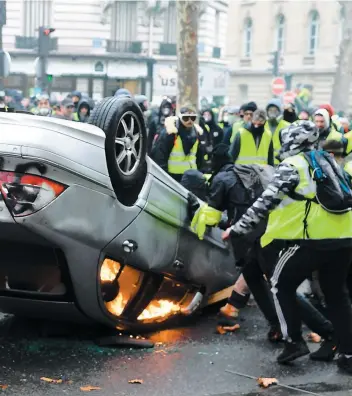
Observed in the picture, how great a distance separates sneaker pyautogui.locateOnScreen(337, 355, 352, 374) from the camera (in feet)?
18.5

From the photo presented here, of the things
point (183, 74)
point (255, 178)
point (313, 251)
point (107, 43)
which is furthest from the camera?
point (107, 43)

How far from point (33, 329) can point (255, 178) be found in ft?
6.42

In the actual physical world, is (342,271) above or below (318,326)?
above

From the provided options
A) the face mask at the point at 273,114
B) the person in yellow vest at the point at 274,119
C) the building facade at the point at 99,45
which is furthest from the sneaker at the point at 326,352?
the building facade at the point at 99,45

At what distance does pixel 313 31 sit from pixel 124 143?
55.5 m

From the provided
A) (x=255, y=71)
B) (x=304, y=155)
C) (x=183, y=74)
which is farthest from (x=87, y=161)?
(x=255, y=71)

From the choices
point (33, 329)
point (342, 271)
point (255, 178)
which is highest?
point (255, 178)

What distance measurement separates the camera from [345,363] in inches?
223

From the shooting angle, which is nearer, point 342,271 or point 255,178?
point 342,271

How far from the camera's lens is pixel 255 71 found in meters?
60.9

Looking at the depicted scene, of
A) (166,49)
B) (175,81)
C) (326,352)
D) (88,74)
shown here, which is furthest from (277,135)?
(166,49)

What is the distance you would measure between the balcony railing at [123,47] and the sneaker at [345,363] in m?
38.3

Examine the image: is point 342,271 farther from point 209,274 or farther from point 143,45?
point 143,45

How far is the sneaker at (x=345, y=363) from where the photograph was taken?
564 cm
